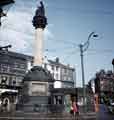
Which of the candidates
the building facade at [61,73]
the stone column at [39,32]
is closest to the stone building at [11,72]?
the building facade at [61,73]

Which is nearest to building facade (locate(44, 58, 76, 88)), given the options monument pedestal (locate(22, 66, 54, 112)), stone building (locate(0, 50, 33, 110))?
stone building (locate(0, 50, 33, 110))

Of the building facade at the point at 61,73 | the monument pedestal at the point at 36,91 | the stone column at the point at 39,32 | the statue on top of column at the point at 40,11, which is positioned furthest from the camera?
the building facade at the point at 61,73

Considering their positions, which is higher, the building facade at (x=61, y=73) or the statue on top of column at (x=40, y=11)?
the statue on top of column at (x=40, y=11)

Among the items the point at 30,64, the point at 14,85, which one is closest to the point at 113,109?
the point at 14,85

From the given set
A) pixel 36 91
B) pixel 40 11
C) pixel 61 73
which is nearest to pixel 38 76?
pixel 36 91

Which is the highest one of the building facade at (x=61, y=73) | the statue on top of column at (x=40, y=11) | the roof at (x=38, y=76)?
the statue on top of column at (x=40, y=11)

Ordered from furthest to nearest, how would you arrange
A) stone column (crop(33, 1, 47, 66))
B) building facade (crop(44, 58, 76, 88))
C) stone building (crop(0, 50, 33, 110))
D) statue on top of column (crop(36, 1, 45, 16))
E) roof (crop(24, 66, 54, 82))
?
A: building facade (crop(44, 58, 76, 88)) → stone building (crop(0, 50, 33, 110)) → statue on top of column (crop(36, 1, 45, 16)) → stone column (crop(33, 1, 47, 66)) → roof (crop(24, 66, 54, 82))

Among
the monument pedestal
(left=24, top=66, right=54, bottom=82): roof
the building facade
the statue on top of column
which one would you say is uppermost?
the statue on top of column

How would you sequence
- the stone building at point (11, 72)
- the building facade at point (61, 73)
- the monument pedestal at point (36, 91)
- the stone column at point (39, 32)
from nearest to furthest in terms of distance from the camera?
the monument pedestal at point (36, 91)
the stone column at point (39, 32)
the stone building at point (11, 72)
the building facade at point (61, 73)

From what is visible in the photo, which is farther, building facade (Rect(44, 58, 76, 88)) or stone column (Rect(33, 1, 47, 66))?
building facade (Rect(44, 58, 76, 88))

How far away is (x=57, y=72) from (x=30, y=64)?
1736 cm

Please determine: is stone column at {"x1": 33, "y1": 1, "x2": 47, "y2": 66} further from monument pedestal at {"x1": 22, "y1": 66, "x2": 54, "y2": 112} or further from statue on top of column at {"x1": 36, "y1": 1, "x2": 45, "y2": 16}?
monument pedestal at {"x1": 22, "y1": 66, "x2": 54, "y2": 112}

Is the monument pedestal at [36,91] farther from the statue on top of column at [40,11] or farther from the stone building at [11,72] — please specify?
the stone building at [11,72]

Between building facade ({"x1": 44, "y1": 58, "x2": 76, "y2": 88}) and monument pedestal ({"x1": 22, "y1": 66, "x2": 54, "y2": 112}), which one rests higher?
building facade ({"x1": 44, "y1": 58, "x2": 76, "y2": 88})
